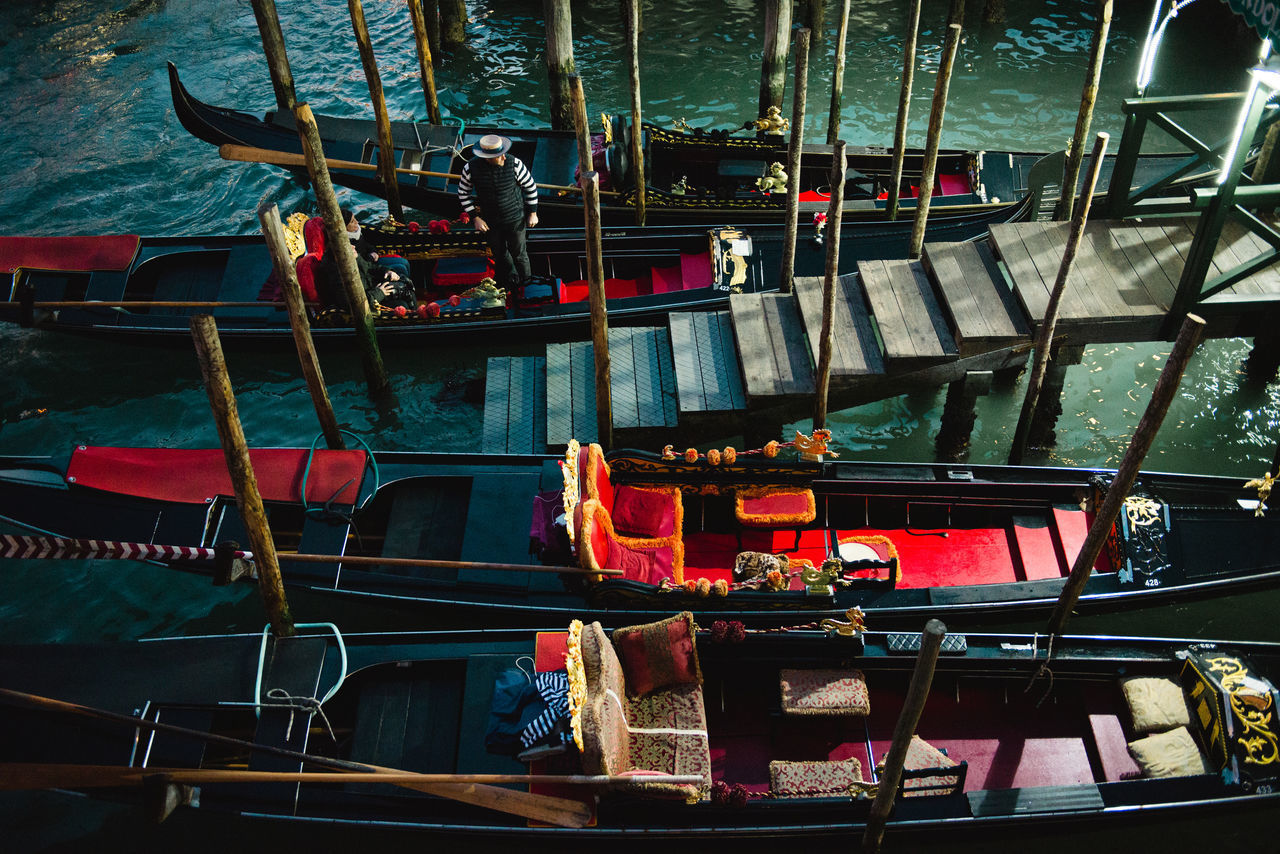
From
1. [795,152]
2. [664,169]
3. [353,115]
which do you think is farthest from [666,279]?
[353,115]

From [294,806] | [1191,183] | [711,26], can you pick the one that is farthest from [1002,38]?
[294,806]

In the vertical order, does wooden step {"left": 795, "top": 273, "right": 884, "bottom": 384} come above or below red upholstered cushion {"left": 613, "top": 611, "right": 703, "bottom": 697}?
above

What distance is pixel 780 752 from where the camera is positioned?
504 centimetres

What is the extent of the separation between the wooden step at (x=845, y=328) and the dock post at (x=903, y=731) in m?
2.65

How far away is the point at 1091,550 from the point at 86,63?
14.1 m

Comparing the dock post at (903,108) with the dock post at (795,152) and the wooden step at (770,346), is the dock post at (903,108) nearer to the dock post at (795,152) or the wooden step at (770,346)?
the dock post at (795,152)

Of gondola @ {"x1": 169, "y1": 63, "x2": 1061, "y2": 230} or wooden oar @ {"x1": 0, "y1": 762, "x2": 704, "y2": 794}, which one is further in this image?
gondola @ {"x1": 169, "y1": 63, "x2": 1061, "y2": 230}

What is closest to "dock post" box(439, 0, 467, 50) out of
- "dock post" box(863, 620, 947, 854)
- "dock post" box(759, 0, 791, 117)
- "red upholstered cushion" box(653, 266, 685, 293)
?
"dock post" box(759, 0, 791, 117)

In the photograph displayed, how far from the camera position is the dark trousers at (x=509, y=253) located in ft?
25.7

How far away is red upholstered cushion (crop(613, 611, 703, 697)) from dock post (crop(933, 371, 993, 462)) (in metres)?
2.94

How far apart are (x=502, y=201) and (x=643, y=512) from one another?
3.12m

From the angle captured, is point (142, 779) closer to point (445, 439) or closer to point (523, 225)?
point (445, 439)

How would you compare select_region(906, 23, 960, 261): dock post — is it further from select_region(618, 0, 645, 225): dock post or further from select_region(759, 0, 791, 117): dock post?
select_region(759, 0, 791, 117): dock post

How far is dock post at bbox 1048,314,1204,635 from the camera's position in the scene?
4.39 metres
